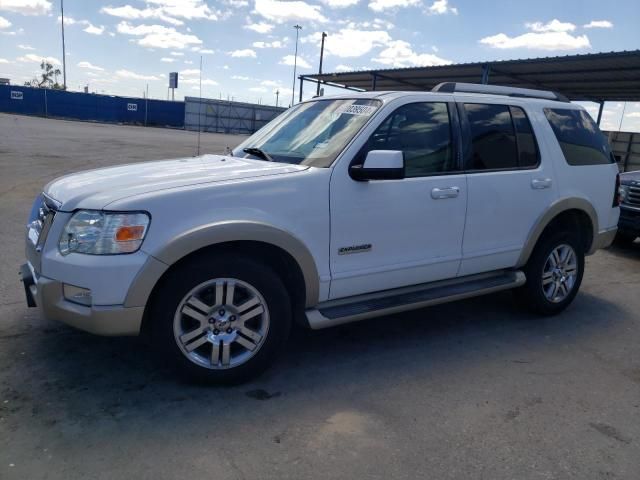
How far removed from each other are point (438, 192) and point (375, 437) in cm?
183

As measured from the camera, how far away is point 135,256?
9.59ft

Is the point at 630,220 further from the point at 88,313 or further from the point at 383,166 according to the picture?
the point at 88,313

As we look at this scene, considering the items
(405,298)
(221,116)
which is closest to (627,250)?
(405,298)

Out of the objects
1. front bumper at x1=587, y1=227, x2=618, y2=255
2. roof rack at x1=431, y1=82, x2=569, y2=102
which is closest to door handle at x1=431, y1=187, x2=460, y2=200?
roof rack at x1=431, y1=82, x2=569, y2=102

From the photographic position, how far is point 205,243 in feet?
10.0

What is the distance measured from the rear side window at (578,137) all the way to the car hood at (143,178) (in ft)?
8.71

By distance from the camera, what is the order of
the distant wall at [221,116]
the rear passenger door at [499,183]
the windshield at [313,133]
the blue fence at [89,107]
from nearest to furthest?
1. the windshield at [313,133]
2. the rear passenger door at [499,183]
3. the blue fence at [89,107]
4. the distant wall at [221,116]

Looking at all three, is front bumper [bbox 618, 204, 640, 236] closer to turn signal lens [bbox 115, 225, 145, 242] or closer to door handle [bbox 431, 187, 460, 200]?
door handle [bbox 431, 187, 460, 200]

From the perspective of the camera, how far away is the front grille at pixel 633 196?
7.61 metres

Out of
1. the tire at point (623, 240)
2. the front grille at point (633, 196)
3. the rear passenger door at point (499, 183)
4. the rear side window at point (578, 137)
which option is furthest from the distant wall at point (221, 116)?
the rear passenger door at point (499, 183)

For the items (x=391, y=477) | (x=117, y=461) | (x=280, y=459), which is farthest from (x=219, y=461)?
(x=391, y=477)

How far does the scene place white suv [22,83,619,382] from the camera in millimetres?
2984

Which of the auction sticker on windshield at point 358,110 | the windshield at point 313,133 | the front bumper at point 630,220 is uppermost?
the auction sticker on windshield at point 358,110

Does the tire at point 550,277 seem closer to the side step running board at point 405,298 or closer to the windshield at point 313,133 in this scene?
the side step running board at point 405,298
